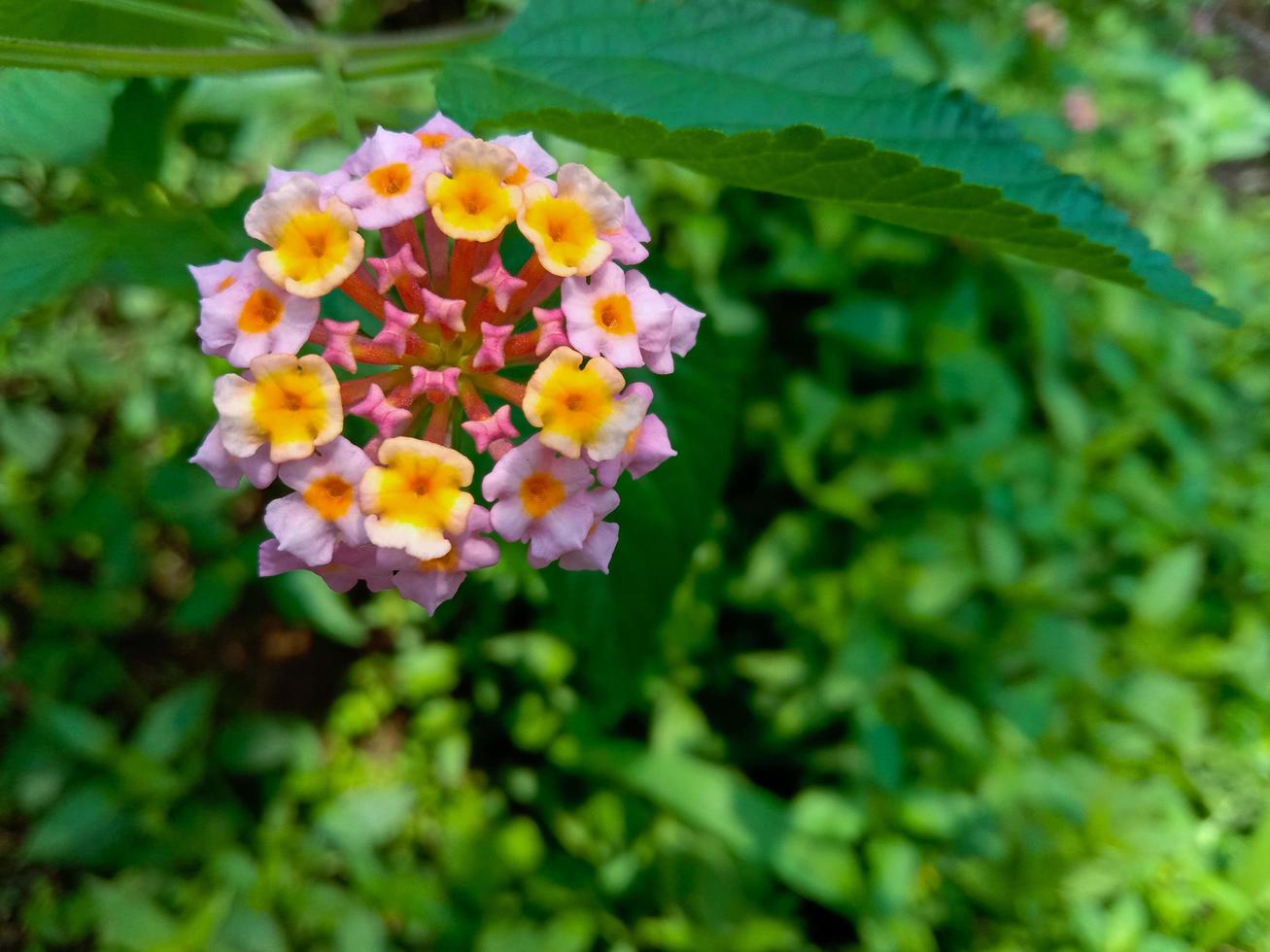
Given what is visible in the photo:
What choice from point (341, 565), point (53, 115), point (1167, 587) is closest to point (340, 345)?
point (341, 565)

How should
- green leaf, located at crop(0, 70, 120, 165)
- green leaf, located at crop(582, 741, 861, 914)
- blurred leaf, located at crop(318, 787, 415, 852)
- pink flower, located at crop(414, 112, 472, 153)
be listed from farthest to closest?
blurred leaf, located at crop(318, 787, 415, 852)
green leaf, located at crop(582, 741, 861, 914)
green leaf, located at crop(0, 70, 120, 165)
pink flower, located at crop(414, 112, 472, 153)

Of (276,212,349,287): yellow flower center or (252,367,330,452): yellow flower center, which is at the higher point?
(276,212,349,287): yellow flower center

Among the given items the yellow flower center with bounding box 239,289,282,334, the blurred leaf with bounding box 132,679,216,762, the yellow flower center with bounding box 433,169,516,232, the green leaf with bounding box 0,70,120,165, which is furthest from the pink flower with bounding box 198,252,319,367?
the blurred leaf with bounding box 132,679,216,762

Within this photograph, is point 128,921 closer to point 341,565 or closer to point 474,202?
point 341,565

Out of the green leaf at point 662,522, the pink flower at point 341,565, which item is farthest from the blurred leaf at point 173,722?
the pink flower at point 341,565

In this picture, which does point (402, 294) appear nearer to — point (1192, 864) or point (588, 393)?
point (588, 393)

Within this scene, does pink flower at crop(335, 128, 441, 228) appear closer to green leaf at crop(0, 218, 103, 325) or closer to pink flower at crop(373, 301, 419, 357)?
pink flower at crop(373, 301, 419, 357)

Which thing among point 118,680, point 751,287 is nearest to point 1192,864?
point 751,287

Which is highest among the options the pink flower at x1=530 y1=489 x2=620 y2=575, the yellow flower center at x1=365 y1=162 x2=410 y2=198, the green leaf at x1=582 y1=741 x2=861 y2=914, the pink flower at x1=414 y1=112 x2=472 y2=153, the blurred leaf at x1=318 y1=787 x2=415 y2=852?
the pink flower at x1=414 y1=112 x2=472 y2=153
